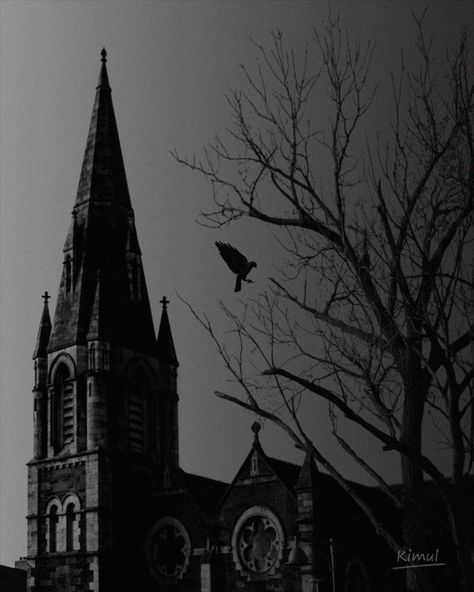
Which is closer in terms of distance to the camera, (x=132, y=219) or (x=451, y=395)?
(x=451, y=395)

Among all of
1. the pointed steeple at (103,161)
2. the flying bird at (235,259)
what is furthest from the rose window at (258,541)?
the flying bird at (235,259)

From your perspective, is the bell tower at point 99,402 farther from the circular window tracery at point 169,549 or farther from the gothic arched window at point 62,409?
the circular window tracery at point 169,549

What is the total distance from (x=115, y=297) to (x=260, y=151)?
3188 centimetres

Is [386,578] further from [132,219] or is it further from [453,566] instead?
[132,219]

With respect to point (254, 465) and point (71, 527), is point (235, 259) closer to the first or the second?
point (254, 465)

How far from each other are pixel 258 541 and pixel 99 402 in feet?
28.4

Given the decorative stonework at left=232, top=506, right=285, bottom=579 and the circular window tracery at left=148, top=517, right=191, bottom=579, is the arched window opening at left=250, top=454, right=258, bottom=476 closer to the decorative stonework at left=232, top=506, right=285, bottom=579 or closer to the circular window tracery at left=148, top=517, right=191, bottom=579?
the decorative stonework at left=232, top=506, right=285, bottom=579

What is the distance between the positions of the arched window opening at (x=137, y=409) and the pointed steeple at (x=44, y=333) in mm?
4023

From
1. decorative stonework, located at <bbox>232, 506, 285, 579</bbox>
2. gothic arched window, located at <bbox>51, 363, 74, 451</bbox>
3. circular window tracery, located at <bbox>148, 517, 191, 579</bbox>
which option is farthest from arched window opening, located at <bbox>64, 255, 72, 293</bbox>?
decorative stonework, located at <bbox>232, 506, 285, 579</bbox>

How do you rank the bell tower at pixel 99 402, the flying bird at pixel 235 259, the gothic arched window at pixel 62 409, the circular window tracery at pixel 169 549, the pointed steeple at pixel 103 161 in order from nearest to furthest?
the flying bird at pixel 235 259, the circular window tracery at pixel 169 549, the bell tower at pixel 99 402, the gothic arched window at pixel 62 409, the pointed steeple at pixel 103 161

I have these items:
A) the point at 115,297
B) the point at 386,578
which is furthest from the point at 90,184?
the point at 386,578

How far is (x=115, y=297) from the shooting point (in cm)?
4262

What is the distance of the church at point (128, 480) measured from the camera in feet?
114

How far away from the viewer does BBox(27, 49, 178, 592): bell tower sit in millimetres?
38656
